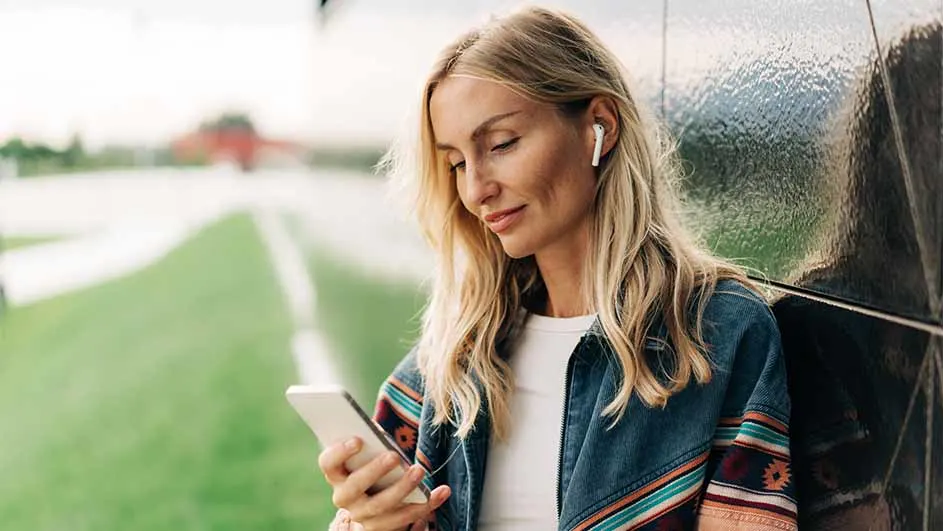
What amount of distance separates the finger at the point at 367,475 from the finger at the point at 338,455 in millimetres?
19

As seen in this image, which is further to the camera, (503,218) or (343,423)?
(503,218)

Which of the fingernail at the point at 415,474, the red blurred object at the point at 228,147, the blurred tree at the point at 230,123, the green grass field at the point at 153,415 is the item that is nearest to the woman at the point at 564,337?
the fingernail at the point at 415,474

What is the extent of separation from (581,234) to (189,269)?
1715 centimetres

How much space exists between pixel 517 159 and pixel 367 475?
415 mm

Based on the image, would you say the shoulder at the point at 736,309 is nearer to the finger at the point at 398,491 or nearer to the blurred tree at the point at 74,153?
the finger at the point at 398,491

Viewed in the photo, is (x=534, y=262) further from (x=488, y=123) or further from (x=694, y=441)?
(x=694, y=441)

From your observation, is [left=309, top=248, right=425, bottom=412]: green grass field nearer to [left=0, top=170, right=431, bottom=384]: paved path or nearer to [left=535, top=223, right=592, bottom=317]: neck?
[left=0, top=170, right=431, bottom=384]: paved path

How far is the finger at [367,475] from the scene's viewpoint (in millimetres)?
1312

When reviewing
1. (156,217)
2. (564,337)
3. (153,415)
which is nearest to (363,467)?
(564,337)

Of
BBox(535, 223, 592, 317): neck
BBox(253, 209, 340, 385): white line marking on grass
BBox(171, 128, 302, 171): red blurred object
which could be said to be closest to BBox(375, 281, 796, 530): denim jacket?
BBox(535, 223, 592, 317): neck

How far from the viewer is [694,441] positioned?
4.06ft

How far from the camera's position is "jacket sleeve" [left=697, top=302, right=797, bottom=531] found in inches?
46.9

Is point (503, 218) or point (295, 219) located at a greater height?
point (503, 218)

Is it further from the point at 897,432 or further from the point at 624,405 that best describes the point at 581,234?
the point at 897,432
